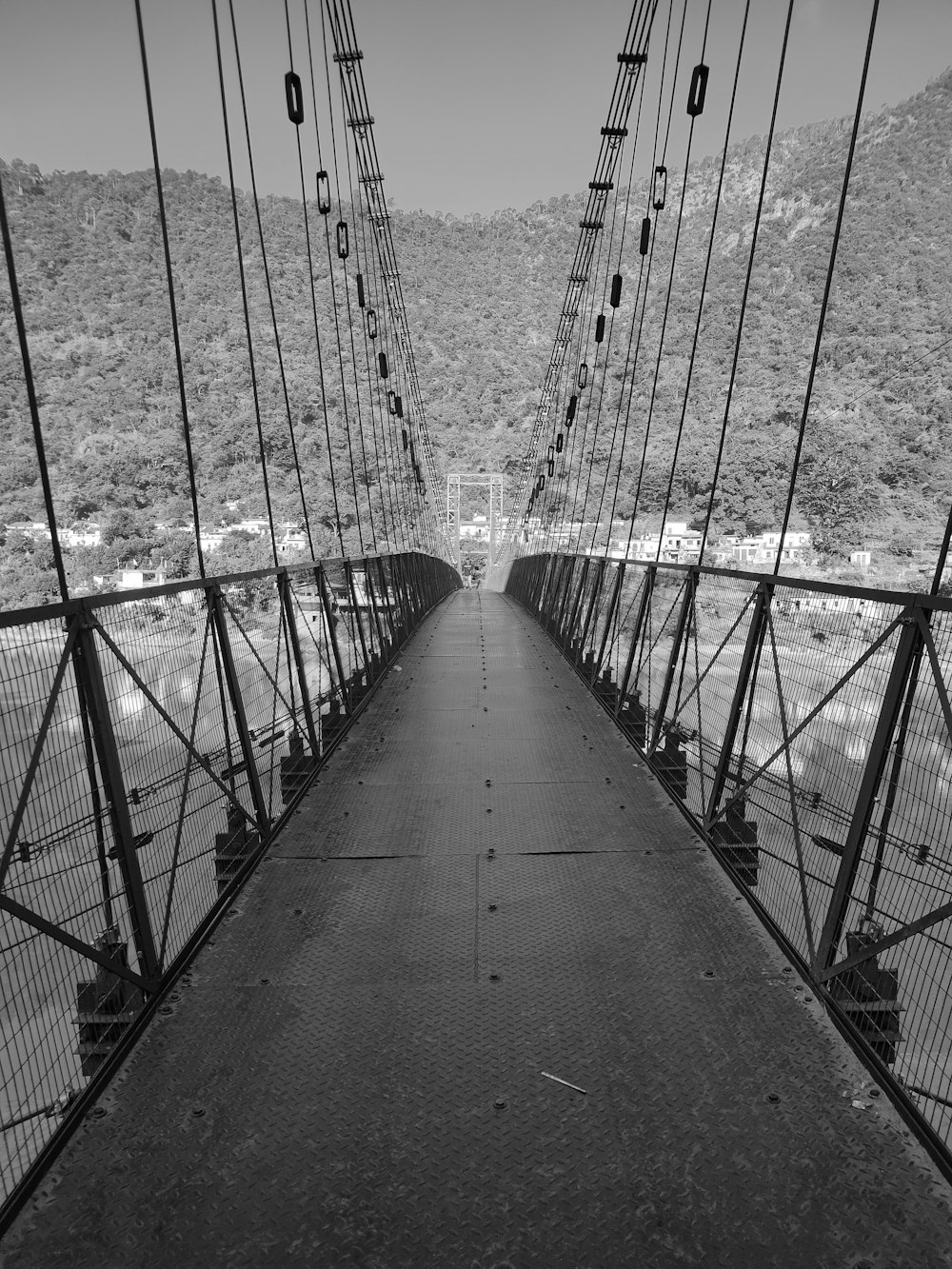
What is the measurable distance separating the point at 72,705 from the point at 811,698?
190cm

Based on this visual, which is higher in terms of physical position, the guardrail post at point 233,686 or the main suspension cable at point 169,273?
the main suspension cable at point 169,273

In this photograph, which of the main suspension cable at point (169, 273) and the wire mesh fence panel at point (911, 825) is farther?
the main suspension cable at point (169, 273)

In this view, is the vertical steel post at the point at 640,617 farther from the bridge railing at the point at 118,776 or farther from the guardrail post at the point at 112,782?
the guardrail post at the point at 112,782

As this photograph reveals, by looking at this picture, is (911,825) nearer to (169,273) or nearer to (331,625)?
(169,273)

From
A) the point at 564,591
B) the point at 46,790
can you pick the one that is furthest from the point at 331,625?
the point at 564,591

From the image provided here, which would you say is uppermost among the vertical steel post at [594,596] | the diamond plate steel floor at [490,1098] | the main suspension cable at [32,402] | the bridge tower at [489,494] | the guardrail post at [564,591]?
the main suspension cable at [32,402]

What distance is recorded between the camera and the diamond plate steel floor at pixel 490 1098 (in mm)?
1253

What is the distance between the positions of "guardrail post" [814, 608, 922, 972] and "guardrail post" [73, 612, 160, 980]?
151 centimetres

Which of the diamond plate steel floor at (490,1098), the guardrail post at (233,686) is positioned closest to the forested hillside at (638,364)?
the guardrail post at (233,686)

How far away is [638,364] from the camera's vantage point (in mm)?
28953

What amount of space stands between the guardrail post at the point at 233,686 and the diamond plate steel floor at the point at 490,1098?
27 cm

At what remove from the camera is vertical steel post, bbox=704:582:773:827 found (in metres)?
2.68

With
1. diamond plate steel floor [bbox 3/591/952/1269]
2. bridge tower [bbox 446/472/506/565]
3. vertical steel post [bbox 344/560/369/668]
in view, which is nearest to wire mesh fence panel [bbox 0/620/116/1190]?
diamond plate steel floor [bbox 3/591/952/1269]

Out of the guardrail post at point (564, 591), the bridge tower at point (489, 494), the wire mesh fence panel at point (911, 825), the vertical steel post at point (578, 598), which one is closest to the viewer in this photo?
the wire mesh fence panel at point (911, 825)
